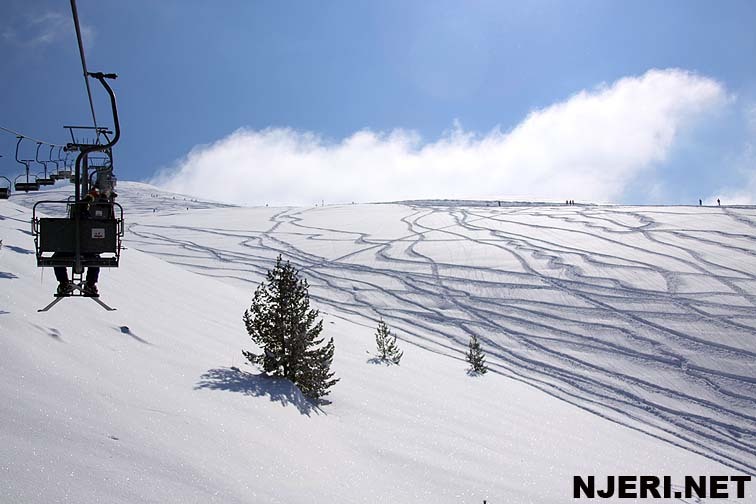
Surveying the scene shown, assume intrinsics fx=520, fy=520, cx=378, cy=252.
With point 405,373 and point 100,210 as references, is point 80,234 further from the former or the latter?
point 405,373

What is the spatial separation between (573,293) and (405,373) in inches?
790

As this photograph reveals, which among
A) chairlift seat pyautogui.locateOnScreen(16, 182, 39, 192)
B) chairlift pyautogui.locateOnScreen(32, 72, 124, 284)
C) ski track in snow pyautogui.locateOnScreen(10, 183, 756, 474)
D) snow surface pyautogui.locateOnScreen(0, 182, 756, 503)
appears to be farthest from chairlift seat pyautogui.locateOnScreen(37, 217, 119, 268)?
ski track in snow pyautogui.locateOnScreen(10, 183, 756, 474)

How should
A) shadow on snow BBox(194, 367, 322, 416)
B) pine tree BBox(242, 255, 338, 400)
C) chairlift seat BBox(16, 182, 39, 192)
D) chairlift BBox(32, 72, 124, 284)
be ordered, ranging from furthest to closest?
chairlift seat BBox(16, 182, 39, 192)
pine tree BBox(242, 255, 338, 400)
shadow on snow BBox(194, 367, 322, 416)
chairlift BBox(32, 72, 124, 284)

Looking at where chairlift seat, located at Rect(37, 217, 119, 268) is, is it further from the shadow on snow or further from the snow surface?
the shadow on snow

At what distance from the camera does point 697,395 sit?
21922mm

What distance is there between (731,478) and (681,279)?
2154 cm

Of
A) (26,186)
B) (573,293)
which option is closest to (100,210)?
(26,186)

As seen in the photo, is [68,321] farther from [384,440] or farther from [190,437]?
[384,440]

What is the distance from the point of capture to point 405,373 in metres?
15.6

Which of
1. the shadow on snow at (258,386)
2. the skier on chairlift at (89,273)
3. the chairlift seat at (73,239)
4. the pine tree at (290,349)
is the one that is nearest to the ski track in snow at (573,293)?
the pine tree at (290,349)

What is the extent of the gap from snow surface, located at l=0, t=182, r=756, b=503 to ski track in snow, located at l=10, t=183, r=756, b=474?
15 centimetres

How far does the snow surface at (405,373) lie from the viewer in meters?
5.89

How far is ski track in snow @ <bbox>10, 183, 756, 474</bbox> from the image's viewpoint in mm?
22000

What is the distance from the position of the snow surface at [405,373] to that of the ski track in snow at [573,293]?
153mm
